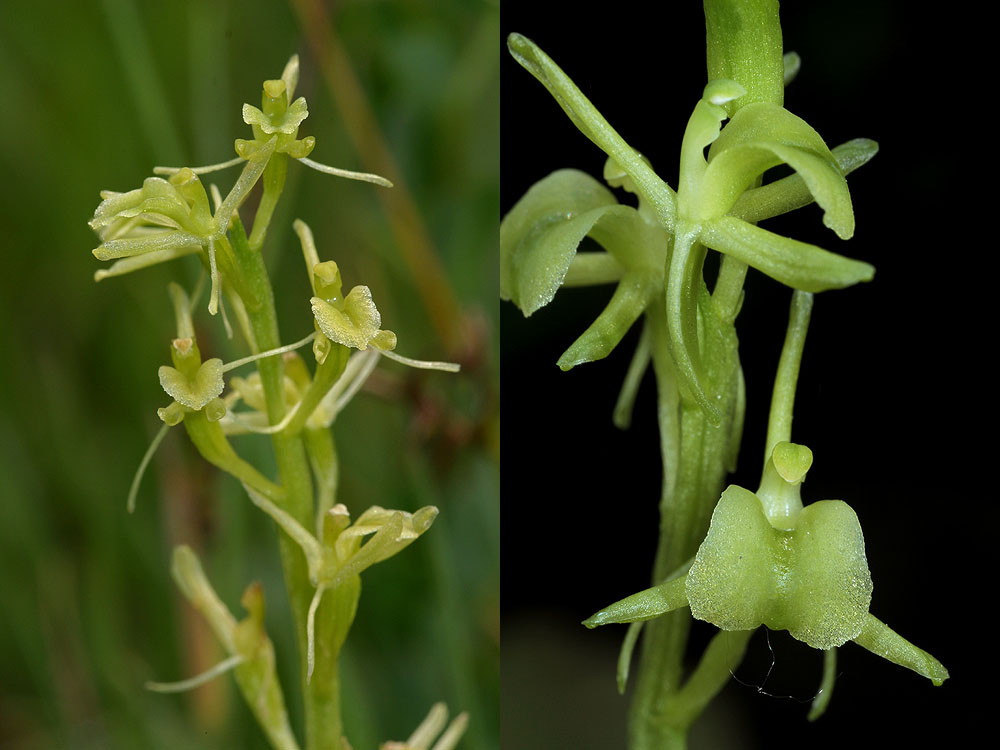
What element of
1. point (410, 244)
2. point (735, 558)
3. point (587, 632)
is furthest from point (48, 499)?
point (735, 558)

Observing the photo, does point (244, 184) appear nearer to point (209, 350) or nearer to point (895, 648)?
point (895, 648)

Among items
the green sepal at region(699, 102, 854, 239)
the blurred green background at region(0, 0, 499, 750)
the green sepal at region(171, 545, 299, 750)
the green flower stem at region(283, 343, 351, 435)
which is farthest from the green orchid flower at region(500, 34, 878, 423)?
the blurred green background at region(0, 0, 499, 750)

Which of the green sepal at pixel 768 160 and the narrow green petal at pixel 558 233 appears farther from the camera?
the narrow green petal at pixel 558 233

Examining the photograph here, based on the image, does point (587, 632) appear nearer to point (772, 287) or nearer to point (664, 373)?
point (772, 287)

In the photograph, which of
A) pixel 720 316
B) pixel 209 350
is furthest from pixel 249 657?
pixel 209 350

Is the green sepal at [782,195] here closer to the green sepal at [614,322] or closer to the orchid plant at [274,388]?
the green sepal at [614,322]

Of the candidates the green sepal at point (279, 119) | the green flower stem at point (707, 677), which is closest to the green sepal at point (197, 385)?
the green sepal at point (279, 119)
